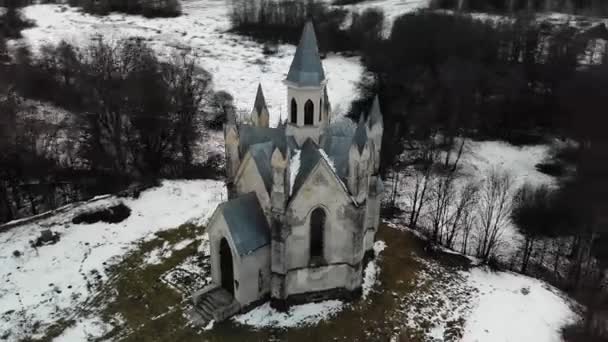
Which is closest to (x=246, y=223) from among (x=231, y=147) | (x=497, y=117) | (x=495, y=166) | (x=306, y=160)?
(x=306, y=160)

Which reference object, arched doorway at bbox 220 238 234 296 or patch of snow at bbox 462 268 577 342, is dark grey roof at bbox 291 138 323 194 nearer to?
arched doorway at bbox 220 238 234 296

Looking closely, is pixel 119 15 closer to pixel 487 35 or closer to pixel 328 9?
pixel 328 9

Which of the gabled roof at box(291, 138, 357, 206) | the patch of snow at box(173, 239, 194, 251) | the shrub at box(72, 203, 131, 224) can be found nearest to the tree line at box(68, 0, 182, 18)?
the shrub at box(72, 203, 131, 224)

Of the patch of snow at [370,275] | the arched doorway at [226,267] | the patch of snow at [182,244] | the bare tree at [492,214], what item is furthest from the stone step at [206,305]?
the bare tree at [492,214]

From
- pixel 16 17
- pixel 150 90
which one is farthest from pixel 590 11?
pixel 16 17

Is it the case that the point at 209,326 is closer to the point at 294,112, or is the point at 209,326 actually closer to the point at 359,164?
the point at 359,164

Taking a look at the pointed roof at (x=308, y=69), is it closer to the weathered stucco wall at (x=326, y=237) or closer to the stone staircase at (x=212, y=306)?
the weathered stucco wall at (x=326, y=237)
